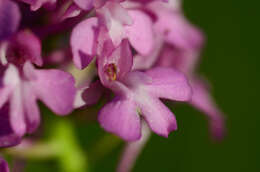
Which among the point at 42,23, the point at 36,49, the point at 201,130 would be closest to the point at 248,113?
the point at 201,130

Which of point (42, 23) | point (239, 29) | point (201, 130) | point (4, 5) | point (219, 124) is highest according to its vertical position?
point (4, 5)

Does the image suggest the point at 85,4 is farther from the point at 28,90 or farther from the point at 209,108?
the point at 209,108

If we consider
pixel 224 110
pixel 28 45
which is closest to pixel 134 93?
pixel 28 45

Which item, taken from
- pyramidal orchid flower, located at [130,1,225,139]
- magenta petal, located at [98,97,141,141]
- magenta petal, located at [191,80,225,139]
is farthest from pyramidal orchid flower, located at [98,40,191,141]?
magenta petal, located at [191,80,225,139]

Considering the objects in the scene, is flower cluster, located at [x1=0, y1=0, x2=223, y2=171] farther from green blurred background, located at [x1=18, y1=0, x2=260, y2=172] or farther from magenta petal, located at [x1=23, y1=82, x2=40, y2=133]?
green blurred background, located at [x1=18, y1=0, x2=260, y2=172]

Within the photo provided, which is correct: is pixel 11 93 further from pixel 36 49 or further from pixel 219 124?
pixel 219 124

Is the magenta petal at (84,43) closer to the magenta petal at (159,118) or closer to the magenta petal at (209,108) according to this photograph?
the magenta petal at (159,118)

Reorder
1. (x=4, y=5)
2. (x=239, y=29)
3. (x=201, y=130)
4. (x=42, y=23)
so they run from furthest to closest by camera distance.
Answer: (x=239, y=29)
(x=201, y=130)
(x=42, y=23)
(x=4, y=5)
